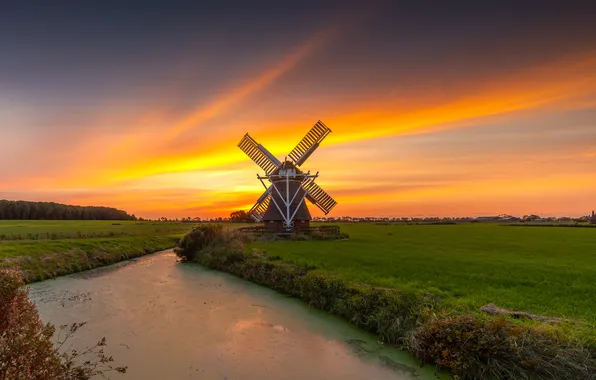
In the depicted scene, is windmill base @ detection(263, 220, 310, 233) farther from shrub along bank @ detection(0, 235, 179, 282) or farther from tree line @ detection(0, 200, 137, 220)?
tree line @ detection(0, 200, 137, 220)

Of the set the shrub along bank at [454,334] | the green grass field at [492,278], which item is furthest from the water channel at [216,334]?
the green grass field at [492,278]

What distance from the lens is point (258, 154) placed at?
143 feet

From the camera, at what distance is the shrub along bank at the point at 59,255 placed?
20312 millimetres

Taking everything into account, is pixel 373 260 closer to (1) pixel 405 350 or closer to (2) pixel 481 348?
(1) pixel 405 350

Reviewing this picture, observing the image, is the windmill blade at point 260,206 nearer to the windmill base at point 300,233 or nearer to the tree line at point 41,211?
the windmill base at point 300,233

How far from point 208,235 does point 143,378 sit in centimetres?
2352

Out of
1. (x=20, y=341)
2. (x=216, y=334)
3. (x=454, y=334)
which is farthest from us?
(x=216, y=334)

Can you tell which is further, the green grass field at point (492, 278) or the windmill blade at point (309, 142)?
the windmill blade at point (309, 142)

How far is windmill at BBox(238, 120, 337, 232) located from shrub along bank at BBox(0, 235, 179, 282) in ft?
48.8

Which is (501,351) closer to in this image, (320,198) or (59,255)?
(59,255)

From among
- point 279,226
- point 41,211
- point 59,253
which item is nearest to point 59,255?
point 59,253

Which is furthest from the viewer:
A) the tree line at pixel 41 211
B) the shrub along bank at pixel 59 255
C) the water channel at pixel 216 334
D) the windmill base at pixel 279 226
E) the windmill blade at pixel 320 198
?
the tree line at pixel 41 211

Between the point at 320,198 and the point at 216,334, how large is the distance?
33650mm

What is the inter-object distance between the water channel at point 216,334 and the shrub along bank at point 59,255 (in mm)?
3100
